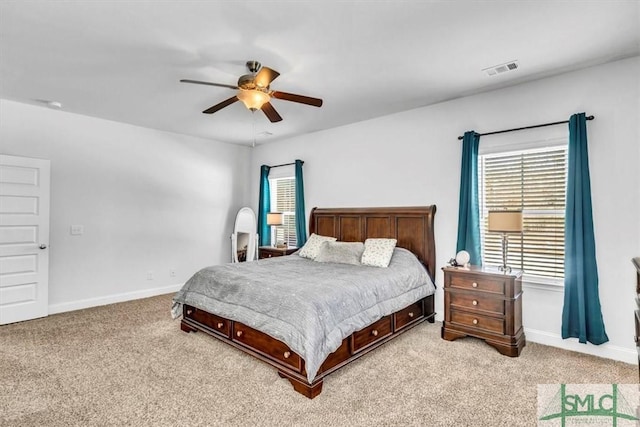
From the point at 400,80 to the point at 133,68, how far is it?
265cm

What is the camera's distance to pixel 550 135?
3324mm

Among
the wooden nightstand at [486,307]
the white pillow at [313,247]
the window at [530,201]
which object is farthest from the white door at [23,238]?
the window at [530,201]

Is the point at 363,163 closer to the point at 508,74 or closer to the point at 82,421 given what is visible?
the point at 508,74

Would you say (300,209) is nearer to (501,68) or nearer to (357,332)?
(357,332)

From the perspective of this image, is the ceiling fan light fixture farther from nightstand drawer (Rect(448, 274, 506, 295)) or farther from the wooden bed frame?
nightstand drawer (Rect(448, 274, 506, 295))

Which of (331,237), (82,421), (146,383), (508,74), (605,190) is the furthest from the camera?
(331,237)

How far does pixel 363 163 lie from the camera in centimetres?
491

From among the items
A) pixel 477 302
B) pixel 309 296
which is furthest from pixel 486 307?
pixel 309 296

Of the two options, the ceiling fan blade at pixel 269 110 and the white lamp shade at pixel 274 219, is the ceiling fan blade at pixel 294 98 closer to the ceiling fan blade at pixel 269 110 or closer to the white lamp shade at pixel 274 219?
the ceiling fan blade at pixel 269 110

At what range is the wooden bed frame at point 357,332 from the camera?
8.53ft

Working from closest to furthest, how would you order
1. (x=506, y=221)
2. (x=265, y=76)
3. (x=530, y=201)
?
1. (x=265, y=76)
2. (x=506, y=221)
3. (x=530, y=201)

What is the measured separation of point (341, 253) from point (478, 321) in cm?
171

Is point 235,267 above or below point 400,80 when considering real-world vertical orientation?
below

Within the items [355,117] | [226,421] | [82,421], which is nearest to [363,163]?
[355,117]
